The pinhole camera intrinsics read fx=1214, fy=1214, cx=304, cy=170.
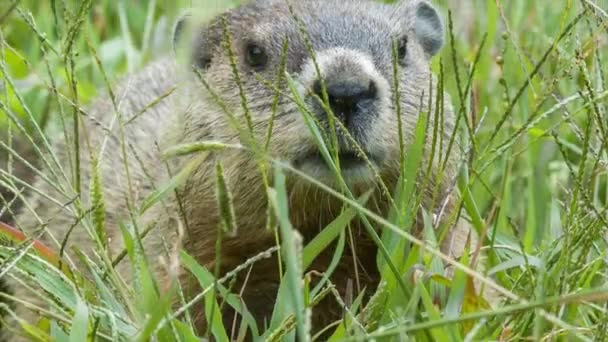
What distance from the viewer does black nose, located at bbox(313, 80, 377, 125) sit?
3061 mm

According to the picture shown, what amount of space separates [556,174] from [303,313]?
7.93ft

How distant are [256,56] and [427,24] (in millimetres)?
811

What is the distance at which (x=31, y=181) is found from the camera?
4922 millimetres

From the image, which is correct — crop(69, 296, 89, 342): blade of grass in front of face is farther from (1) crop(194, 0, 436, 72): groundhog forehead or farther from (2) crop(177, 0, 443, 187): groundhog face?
(1) crop(194, 0, 436, 72): groundhog forehead

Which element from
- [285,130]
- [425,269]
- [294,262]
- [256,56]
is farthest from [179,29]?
[294,262]

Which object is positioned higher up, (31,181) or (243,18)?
(243,18)

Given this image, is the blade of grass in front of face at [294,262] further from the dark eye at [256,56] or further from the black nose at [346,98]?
the dark eye at [256,56]

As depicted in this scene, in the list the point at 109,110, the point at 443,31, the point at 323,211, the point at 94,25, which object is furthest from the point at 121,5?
the point at 323,211

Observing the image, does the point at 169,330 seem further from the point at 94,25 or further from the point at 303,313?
the point at 94,25

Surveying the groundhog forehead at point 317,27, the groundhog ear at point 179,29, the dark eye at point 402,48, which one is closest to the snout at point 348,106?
the groundhog forehead at point 317,27

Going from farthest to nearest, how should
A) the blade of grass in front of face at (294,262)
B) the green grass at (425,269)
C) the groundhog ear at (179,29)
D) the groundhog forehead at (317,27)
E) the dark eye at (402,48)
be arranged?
the groundhog ear at (179,29) → the dark eye at (402,48) → the groundhog forehead at (317,27) → the green grass at (425,269) → the blade of grass in front of face at (294,262)

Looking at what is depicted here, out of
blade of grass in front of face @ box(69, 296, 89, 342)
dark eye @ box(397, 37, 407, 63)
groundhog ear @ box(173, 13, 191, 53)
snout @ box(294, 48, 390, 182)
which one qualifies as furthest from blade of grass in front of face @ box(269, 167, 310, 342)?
groundhog ear @ box(173, 13, 191, 53)

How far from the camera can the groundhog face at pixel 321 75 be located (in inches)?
121

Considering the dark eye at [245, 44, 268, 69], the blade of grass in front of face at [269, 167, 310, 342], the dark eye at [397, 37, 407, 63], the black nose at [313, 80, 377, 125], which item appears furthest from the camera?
the dark eye at [397, 37, 407, 63]
